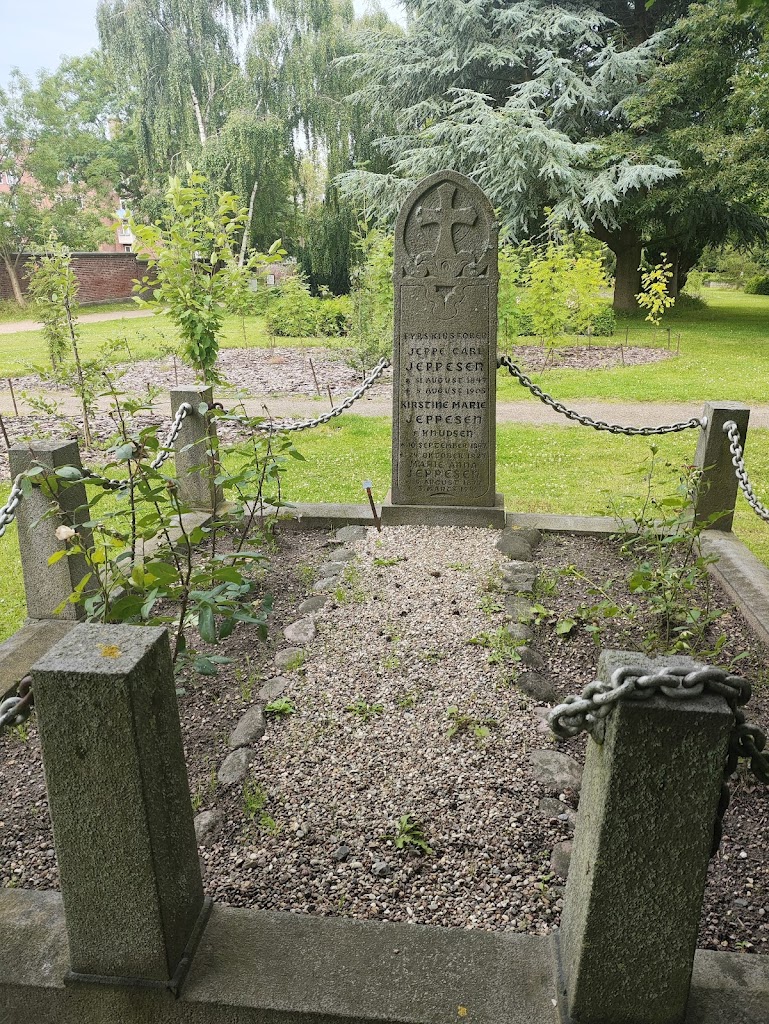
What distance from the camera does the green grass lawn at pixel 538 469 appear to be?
238 inches

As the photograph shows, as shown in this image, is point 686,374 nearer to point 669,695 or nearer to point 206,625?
point 206,625

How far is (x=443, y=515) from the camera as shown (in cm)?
545

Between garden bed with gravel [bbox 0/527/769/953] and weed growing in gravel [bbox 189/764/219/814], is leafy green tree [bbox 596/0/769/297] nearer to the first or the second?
garden bed with gravel [bbox 0/527/769/953]

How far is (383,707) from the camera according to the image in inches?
127

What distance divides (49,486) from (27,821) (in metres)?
1.25

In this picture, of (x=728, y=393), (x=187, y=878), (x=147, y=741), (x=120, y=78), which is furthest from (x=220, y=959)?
(x=120, y=78)

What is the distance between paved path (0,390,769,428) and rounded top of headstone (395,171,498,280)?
4386 millimetres

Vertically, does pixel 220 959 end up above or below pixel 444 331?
below

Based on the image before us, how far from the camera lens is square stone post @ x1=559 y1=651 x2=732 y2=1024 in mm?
1428

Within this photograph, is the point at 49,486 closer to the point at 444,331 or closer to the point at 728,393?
the point at 444,331

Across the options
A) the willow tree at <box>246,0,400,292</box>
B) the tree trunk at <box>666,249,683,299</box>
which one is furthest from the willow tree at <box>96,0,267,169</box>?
the tree trunk at <box>666,249,683,299</box>

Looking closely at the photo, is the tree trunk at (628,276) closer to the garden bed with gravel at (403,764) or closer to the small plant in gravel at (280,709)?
the garden bed with gravel at (403,764)

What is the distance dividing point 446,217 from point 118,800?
4459 mm

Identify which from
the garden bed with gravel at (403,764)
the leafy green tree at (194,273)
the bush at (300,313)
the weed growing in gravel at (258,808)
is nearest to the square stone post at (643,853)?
the garden bed with gravel at (403,764)
